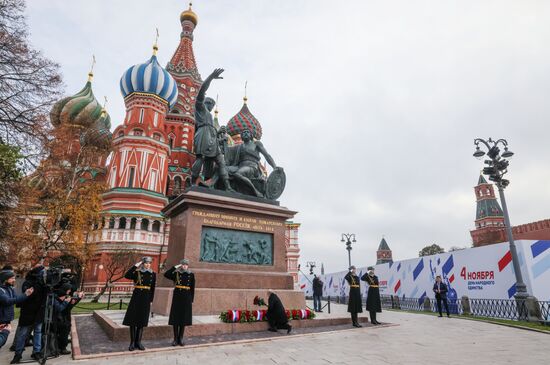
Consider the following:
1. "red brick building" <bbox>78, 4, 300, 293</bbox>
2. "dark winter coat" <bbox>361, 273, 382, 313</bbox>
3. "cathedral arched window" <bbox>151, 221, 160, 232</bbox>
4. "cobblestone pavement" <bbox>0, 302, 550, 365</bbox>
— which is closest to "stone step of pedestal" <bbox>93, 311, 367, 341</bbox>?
"cobblestone pavement" <bbox>0, 302, 550, 365</bbox>

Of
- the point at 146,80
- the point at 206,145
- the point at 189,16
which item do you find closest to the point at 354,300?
the point at 206,145

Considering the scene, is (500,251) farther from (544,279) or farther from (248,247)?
(248,247)

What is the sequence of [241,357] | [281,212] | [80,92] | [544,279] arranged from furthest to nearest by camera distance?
1. [80,92]
2. [544,279]
3. [281,212]
4. [241,357]

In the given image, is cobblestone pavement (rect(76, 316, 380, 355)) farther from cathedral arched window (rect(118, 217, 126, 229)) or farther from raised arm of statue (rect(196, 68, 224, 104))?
cathedral arched window (rect(118, 217, 126, 229))

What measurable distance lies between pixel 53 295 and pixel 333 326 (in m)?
6.77

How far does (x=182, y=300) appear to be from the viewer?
6.38 metres

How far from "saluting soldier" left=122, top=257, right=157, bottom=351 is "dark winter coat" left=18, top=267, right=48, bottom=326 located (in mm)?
1339

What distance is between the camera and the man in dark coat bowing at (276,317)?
7.75m

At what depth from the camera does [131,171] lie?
36219mm

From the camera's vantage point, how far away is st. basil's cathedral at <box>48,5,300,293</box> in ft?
103

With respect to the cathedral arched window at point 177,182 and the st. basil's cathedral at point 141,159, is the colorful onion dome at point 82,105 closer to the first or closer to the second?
the st. basil's cathedral at point 141,159

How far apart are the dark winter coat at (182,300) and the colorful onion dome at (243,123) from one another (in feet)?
152

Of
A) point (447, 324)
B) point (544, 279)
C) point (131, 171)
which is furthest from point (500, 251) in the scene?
point (131, 171)

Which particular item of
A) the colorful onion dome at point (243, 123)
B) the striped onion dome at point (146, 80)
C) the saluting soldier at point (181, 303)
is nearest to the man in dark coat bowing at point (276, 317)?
the saluting soldier at point (181, 303)
